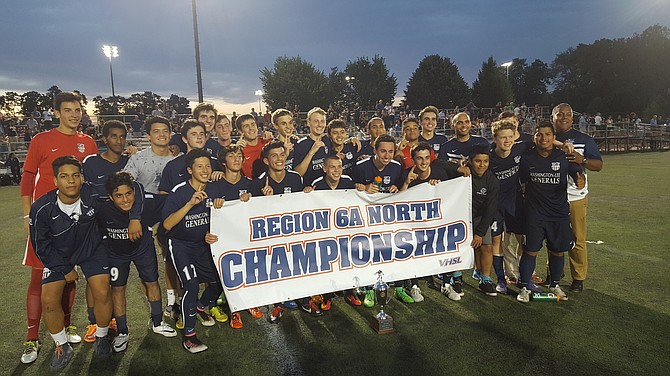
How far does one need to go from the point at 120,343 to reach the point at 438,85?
65894 mm

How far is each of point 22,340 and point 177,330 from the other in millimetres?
1523

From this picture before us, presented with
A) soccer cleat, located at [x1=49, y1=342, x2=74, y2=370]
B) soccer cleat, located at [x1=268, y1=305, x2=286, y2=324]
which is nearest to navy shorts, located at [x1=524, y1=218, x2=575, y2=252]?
soccer cleat, located at [x1=268, y1=305, x2=286, y2=324]

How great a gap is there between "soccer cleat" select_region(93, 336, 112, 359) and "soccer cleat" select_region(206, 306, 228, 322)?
3.79ft

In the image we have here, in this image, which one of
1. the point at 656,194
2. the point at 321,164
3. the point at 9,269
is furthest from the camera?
the point at 656,194

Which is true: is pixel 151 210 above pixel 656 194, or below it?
above

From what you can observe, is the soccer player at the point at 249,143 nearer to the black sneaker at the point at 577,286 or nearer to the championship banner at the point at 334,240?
the championship banner at the point at 334,240

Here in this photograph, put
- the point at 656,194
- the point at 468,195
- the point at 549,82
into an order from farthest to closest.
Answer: the point at 549,82 → the point at 656,194 → the point at 468,195

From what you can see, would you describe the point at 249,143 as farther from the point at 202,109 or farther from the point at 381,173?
the point at 381,173

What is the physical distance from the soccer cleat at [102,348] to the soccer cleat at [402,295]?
325cm

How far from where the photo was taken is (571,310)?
16.5 ft

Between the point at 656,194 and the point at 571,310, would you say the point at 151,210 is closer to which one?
the point at 571,310

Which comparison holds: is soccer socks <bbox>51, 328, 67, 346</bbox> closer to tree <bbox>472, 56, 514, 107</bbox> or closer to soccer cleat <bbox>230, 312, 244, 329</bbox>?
soccer cleat <bbox>230, 312, 244, 329</bbox>

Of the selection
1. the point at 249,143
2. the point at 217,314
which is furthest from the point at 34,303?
the point at 249,143

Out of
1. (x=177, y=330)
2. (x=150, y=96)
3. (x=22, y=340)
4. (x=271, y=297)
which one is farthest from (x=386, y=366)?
(x=150, y=96)
